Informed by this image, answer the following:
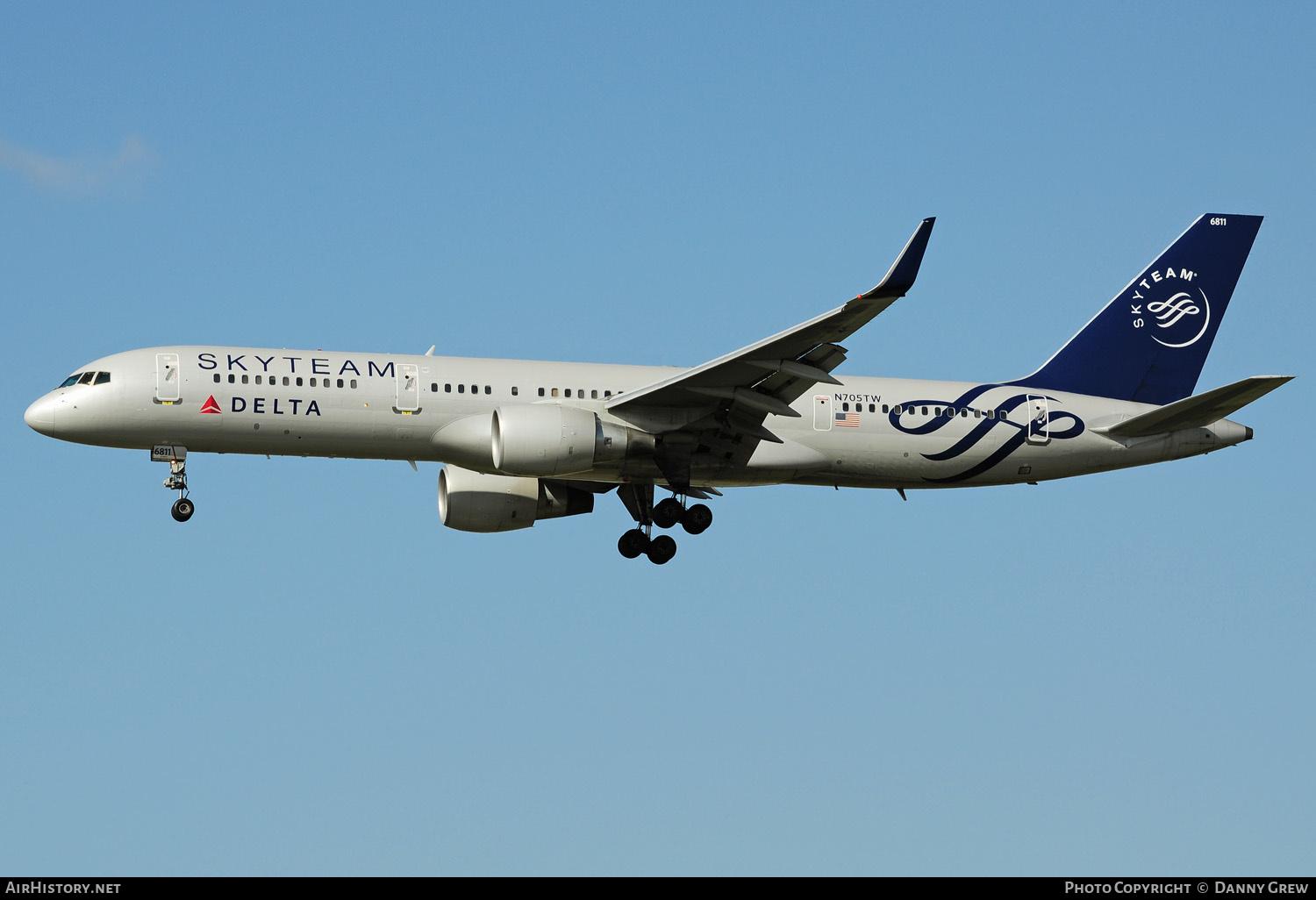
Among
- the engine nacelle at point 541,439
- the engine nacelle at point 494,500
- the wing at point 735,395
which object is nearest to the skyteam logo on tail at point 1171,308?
the wing at point 735,395

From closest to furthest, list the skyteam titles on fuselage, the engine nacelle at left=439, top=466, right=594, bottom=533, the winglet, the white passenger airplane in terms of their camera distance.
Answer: the winglet < the white passenger airplane < the skyteam titles on fuselage < the engine nacelle at left=439, top=466, right=594, bottom=533

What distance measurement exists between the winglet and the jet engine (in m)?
7.95

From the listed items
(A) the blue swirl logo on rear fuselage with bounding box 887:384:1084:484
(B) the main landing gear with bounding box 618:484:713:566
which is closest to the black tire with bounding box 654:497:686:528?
(B) the main landing gear with bounding box 618:484:713:566

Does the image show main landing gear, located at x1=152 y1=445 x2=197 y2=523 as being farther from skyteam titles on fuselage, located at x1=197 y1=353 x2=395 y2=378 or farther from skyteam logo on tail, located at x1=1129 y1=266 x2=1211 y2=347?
skyteam logo on tail, located at x1=1129 y1=266 x2=1211 y2=347

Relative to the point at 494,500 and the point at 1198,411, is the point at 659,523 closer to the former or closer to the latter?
the point at 494,500

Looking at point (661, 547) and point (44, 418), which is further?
point (661, 547)

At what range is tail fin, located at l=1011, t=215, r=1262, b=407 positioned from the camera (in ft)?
137

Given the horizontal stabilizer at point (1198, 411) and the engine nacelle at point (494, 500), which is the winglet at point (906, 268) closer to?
the horizontal stabilizer at point (1198, 411)

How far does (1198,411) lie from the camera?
38.4m

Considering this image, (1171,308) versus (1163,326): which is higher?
(1171,308)

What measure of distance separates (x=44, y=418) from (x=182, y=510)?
144 inches

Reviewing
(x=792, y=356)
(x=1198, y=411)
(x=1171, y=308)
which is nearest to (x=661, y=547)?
(x=792, y=356)
